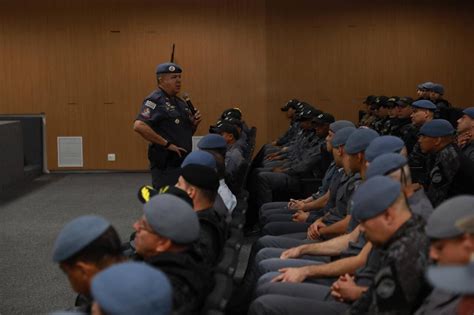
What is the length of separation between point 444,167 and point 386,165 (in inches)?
69.1

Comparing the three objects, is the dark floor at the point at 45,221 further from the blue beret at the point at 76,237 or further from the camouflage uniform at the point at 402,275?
the camouflage uniform at the point at 402,275

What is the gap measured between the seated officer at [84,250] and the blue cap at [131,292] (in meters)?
0.55

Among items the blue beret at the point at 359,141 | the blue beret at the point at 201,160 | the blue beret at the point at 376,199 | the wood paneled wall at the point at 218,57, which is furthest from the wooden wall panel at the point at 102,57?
the blue beret at the point at 376,199

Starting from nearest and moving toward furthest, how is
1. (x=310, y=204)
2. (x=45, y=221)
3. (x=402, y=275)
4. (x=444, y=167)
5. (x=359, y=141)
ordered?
(x=402, y=275), (x=359, y=141), (x=444, y=167), (x=310, y=204), (x=45, y=221)

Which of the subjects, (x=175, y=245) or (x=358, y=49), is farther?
(x=358, y=49)

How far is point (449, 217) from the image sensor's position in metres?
1.95

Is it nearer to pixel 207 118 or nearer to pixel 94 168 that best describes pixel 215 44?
pixel 207 118

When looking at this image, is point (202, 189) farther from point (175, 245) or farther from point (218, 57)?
point (218, 57)

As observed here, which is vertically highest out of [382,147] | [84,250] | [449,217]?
[382,147]

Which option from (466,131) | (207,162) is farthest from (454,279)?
(466,131)

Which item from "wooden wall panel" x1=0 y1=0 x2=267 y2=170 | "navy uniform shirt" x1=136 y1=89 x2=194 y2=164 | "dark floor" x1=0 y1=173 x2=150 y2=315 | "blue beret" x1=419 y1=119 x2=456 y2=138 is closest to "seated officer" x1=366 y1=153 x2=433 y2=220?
"blue beret" x1=419 y1=119 x2=456 y2=138

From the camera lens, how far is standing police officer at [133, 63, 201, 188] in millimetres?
5207

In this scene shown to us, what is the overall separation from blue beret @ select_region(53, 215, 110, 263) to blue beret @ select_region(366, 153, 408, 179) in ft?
4.14

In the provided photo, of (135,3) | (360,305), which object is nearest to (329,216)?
(360,305)
